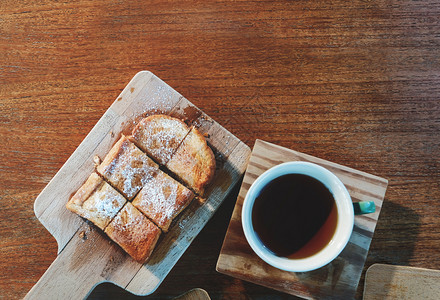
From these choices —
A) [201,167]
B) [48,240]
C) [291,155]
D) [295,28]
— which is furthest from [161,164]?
[295,28]

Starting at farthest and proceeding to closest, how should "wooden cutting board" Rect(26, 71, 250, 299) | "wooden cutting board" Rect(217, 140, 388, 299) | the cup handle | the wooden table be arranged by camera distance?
the wooden table
"wooden cutting board" Rect(26, 71, 250, 299)
"wooden cutting board" Rect(217, 140, 388, 299)
the cup handle

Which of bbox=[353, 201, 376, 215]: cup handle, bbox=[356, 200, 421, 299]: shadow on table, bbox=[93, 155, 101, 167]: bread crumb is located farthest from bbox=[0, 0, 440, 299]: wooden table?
A: bbox=[353, 201, 376, 215]: cup handle

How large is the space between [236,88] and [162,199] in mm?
591

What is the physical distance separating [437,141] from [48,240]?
1811 millimetres

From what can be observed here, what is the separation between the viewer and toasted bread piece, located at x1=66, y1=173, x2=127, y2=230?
4.46 feet

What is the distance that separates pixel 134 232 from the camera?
1352mm

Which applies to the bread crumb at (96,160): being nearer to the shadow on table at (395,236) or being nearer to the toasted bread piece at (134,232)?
the toasted bread piece at (134,232)

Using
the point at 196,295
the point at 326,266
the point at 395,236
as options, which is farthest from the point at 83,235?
the point at 395,236

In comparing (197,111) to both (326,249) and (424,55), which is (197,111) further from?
(424,55)

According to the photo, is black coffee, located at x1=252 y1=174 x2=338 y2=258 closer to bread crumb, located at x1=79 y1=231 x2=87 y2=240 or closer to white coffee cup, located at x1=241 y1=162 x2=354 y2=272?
white coffee cup, located at x1=241 y1=162 x2=354 y2=272

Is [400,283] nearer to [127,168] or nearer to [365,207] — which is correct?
[365,207]

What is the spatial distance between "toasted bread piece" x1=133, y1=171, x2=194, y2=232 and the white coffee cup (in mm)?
340

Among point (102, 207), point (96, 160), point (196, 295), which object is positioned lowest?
point (196, 295)

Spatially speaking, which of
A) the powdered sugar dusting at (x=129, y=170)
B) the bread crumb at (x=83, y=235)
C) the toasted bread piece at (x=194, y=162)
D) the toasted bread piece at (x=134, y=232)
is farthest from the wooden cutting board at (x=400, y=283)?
the bread crumb at (x=83, y=235)
